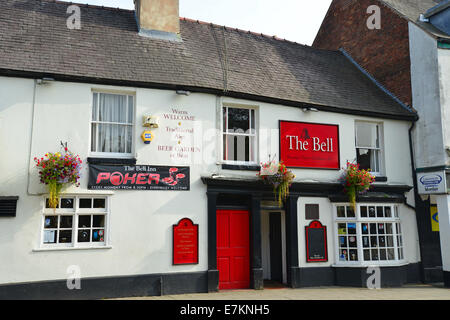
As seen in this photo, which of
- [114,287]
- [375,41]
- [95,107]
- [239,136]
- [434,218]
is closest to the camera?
[114,287]

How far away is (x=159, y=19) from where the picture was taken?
1219 centimetres

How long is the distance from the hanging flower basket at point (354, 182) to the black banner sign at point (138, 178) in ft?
15.8

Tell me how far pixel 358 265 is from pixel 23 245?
29.0 feet

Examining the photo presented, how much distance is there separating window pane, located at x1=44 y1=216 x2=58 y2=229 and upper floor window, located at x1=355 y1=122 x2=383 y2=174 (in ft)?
29.8

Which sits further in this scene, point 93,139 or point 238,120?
point 238,120

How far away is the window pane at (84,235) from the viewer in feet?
30.4

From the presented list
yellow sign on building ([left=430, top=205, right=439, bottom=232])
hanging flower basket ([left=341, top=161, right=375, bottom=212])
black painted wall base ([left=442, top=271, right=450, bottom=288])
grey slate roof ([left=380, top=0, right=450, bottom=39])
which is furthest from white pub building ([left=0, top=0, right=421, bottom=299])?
grey slate roof ([left=380, top=0, right=450, bottom=39])

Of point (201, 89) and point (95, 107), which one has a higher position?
point (201, 89)

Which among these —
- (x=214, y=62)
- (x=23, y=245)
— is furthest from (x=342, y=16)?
(x=23, y=245)

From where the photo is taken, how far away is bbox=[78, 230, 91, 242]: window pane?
9273mm

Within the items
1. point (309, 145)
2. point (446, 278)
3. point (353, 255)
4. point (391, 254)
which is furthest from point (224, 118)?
point (446, 278)

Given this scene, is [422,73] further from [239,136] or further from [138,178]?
[138,178]

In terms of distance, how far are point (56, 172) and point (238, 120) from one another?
516 cm

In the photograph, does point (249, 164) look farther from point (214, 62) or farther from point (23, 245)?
point (23, 245)
